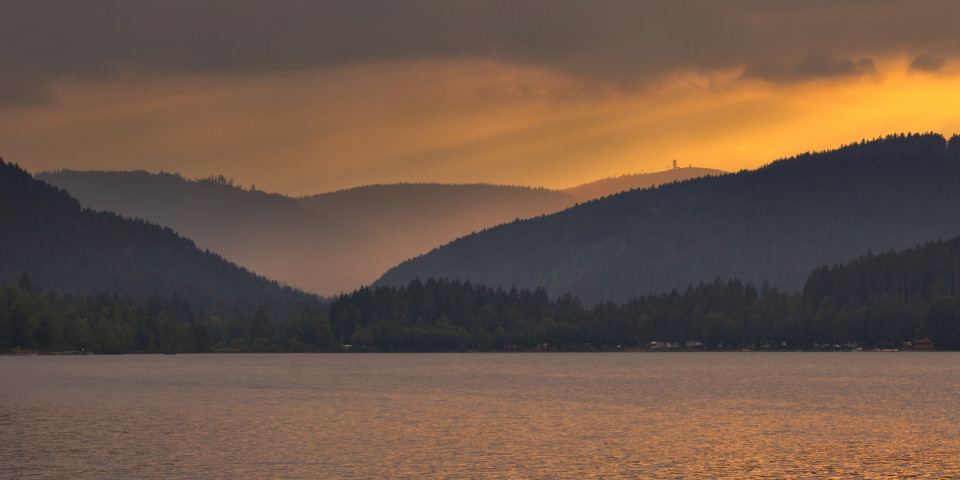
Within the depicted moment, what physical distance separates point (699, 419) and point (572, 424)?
15.4 meters

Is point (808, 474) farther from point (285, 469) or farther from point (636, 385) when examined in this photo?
point (636, 385)

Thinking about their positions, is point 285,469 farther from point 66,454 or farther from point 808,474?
point 808,474

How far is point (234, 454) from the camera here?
87.2 meters

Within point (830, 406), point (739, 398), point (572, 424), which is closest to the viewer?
point (572, 424)

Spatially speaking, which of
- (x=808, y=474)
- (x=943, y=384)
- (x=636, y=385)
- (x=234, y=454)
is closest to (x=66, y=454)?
(x=234, y=454)

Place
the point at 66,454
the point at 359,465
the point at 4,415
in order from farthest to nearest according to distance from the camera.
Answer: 1. the point at 4,415
2. the point at 66,454
3. the point at 359,465

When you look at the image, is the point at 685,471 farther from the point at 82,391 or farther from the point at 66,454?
the point at 82,391

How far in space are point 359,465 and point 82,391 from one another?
10416 cm

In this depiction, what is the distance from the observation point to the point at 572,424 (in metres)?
111

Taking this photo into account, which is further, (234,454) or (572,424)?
(572,424)

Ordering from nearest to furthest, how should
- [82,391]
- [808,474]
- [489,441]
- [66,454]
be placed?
[808,474], [66,454], [489,441], [82,391]

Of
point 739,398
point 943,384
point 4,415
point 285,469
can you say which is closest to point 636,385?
point 739,398

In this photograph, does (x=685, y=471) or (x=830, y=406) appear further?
(x=830, y=406)

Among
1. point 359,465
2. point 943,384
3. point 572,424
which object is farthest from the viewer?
point 943,384
